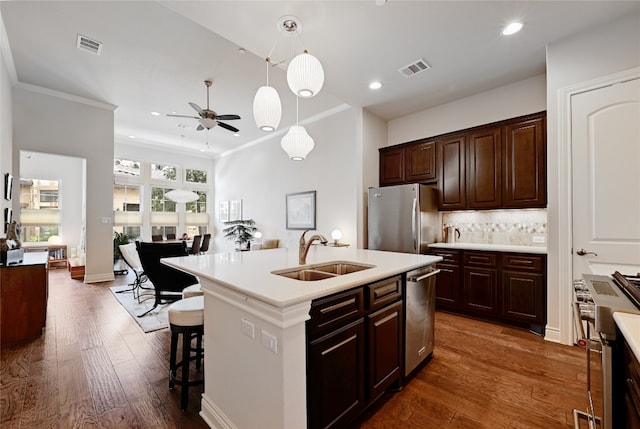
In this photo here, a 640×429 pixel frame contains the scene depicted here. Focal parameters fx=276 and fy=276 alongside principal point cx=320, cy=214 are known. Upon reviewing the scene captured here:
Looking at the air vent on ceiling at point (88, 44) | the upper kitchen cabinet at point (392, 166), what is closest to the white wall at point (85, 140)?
the air vent on ceiling at point (88, 44)

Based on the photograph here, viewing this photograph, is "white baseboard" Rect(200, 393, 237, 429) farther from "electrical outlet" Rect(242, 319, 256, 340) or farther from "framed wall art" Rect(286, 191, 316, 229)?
"framed wall art" Rect(286, 191, 316, 229)

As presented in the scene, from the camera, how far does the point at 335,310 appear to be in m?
1.45

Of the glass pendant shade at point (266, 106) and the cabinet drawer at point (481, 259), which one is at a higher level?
the glass pendant shade at point (266, 106)

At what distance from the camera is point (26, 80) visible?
4.44 m

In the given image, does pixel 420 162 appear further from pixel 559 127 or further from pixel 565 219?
pixel 565 219

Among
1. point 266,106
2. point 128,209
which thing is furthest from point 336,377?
point 128,209

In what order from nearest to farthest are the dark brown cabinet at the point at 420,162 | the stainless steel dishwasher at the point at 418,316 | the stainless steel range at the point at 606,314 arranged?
the stainless steel range at the point at 606,314, the stainless steel dishwasher at the point at 418,316, the dark brown cabinet at the point at 420,162

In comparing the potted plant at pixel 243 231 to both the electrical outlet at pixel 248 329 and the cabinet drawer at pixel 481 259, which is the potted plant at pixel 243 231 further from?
the electrical outlet at pixel 248 329

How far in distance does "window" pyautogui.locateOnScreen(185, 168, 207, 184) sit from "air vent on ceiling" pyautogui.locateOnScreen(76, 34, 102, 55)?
530 centimetres

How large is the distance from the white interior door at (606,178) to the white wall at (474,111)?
0.92m

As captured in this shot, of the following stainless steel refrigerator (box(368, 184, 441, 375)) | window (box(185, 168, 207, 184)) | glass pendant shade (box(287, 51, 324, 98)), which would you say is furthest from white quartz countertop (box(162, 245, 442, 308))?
window (box(185, 168, 207, 184))

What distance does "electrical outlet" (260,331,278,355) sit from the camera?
1.23m

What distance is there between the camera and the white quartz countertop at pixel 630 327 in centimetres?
78

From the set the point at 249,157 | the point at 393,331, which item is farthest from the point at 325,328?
the point at 249,157
